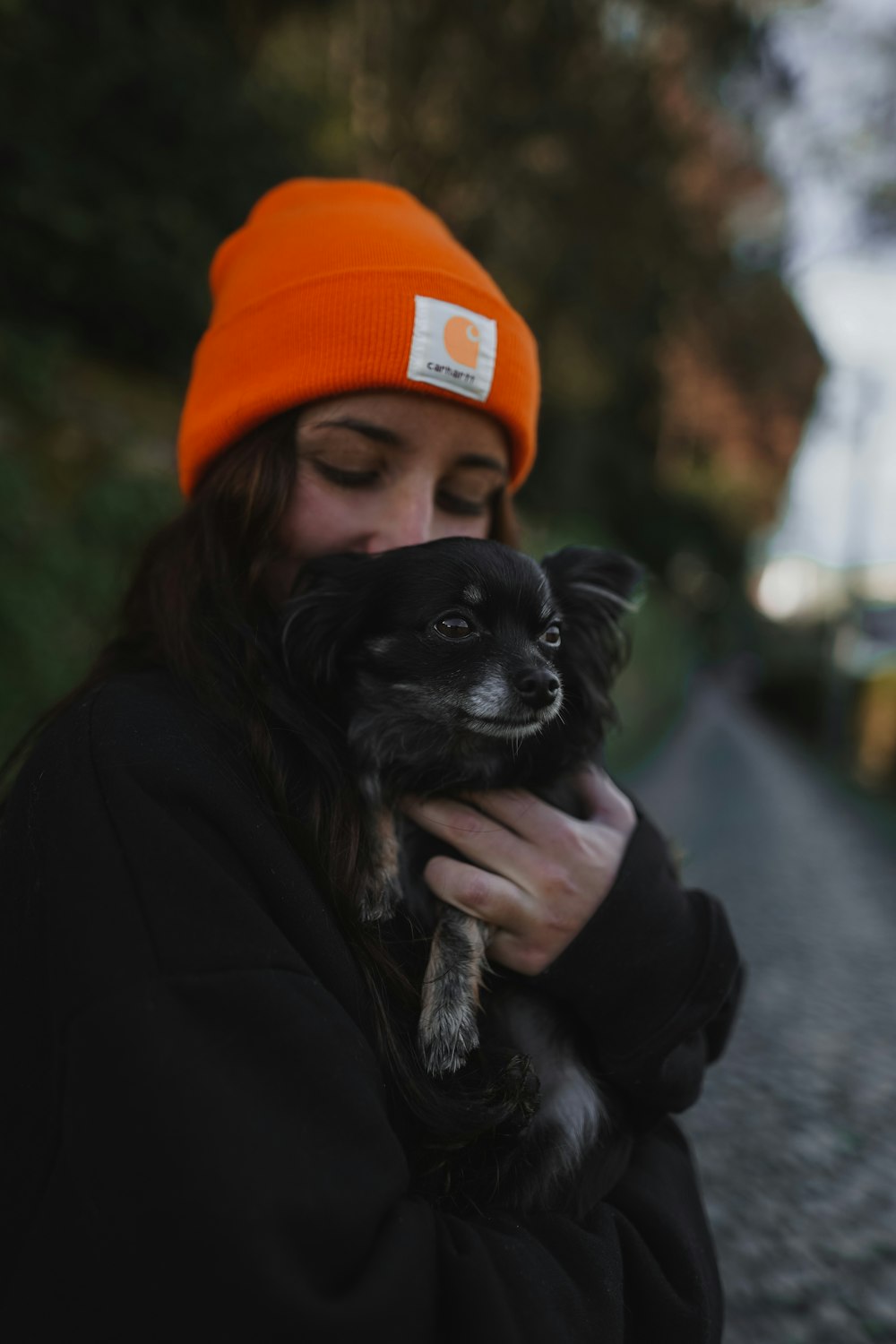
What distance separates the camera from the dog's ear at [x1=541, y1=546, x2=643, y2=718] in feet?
6.82

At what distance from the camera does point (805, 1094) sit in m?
4.56

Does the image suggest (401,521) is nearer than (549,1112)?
No

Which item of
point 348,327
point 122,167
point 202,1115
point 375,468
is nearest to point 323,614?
point 375,468

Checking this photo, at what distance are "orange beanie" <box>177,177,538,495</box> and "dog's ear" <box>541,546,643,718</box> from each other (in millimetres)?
325

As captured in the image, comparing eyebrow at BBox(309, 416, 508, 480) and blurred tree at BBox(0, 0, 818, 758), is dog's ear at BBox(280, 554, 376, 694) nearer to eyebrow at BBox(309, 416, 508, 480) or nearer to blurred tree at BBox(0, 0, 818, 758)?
eyebrow at BBox(309, 416, 508, 480)

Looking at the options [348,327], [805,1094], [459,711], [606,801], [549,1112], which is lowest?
[805,1094]

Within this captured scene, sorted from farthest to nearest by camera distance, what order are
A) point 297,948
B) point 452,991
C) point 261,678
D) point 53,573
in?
point 53,573, point 452,991, point 261,678, point 297,948

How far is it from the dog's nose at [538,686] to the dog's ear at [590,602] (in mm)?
316

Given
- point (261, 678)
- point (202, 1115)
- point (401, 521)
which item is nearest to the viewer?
point (202, 1115)

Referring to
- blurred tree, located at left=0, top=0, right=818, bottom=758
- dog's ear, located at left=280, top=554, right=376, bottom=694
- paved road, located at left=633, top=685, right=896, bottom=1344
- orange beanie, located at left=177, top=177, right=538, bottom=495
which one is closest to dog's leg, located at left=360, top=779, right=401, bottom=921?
dog's ear, located at left=280, top=554, right=376, bottom=694

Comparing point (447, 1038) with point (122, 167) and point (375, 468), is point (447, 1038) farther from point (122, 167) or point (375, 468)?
point (122, 167)

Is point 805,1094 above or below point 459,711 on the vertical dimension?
below

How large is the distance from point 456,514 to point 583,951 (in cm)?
98

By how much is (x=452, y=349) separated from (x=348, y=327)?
0.21 meters
